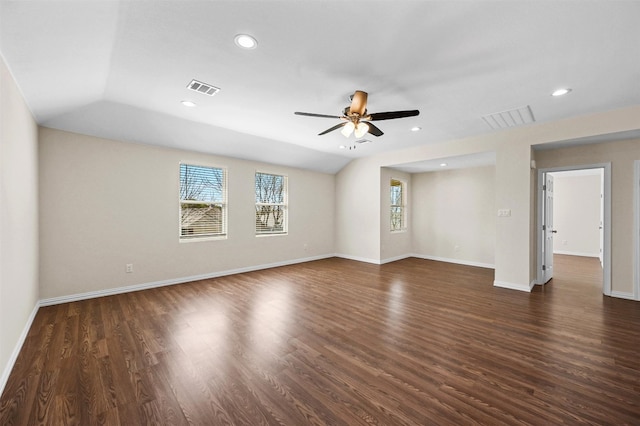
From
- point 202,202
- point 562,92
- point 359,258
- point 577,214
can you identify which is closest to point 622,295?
point 562,92

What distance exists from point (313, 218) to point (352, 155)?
194 centimetres

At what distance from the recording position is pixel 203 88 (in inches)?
116

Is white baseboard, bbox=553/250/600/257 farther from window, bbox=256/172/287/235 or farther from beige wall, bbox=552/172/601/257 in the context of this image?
window, bbox=256/172/287/235

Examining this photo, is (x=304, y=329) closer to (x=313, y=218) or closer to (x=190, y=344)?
(x=190, y=344)

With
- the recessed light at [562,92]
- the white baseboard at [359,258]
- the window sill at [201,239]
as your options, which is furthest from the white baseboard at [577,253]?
the window sill at [201,239]

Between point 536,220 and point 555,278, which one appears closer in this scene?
point 536,220

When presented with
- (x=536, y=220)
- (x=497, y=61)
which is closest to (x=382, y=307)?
(x=497, y=61)

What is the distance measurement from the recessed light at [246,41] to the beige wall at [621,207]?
535 cm

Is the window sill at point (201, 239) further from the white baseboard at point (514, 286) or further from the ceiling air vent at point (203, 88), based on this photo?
the white baseboard at point (514, 286)

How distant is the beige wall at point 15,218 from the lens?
2.03 metres

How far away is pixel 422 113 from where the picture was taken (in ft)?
12.1

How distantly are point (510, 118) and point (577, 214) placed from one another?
6177 millimetres

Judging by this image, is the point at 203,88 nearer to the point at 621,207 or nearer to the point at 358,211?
the point at 358,211

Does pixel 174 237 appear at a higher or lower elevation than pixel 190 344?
higher
